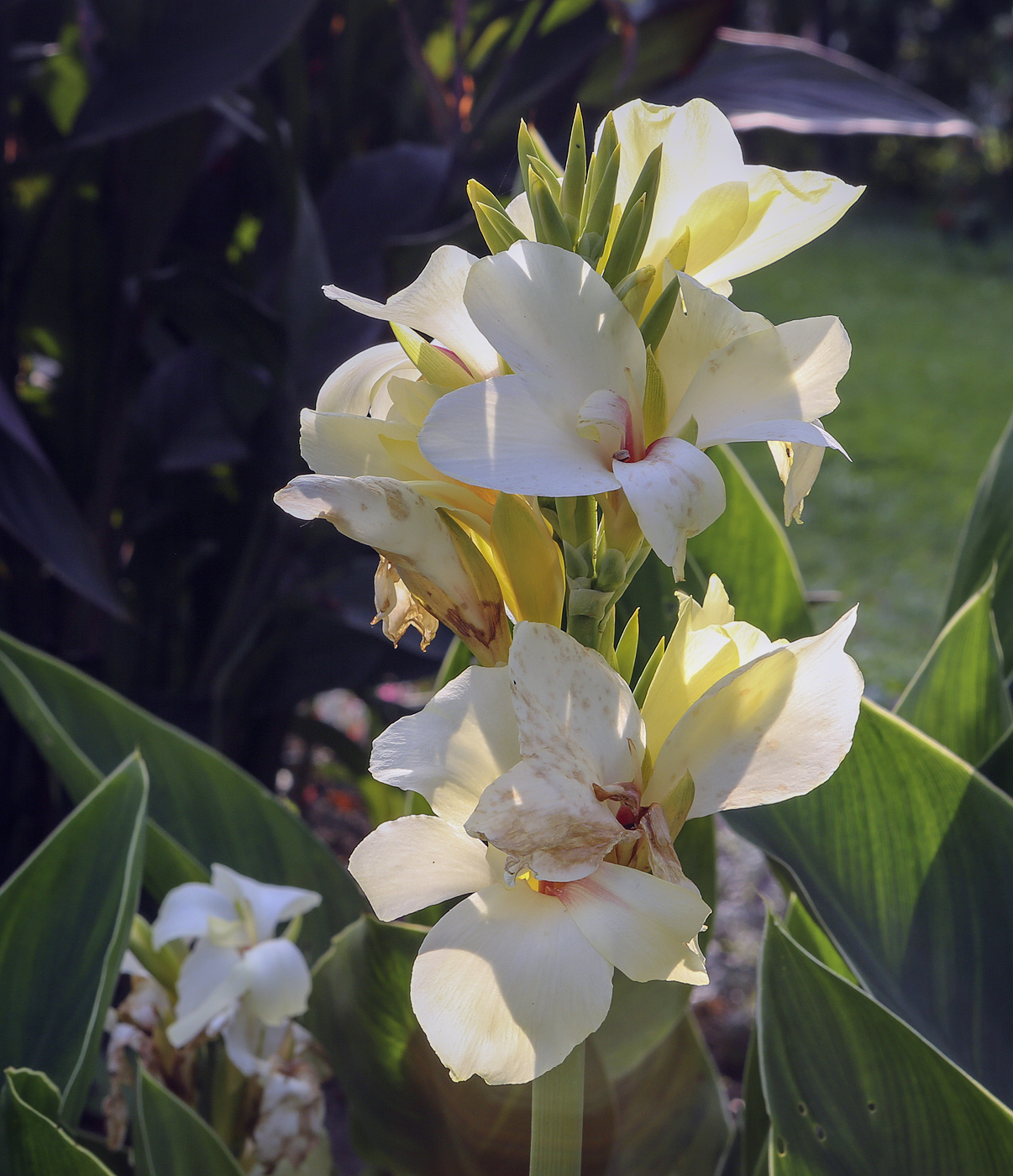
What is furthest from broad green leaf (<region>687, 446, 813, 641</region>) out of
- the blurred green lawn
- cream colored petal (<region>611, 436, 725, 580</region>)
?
cream colored petal (<region>611, 436, 725, 580</region>)

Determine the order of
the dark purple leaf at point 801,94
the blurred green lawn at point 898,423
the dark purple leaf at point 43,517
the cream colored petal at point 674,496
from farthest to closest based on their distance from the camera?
the blurred green lawn at point 898,423
the dark purple leaf at point 801,94
the dark purple leaf at point 43,517
the cream colored petal at point 674,496

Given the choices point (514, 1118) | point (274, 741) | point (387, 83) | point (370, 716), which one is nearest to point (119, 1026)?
point (514, 1118)

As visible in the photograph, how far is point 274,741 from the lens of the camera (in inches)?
50.6

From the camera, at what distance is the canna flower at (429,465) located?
0.33 meters

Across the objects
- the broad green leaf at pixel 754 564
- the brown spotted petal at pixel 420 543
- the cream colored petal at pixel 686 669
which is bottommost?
the broad green leaf at pixel 754 564

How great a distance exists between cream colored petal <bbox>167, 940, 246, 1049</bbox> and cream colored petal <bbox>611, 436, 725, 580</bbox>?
424 millimetres

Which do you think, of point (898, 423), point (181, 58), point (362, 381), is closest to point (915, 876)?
point (362, 381)

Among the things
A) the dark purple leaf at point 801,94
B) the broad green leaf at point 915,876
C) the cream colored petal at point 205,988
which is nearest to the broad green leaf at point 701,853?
the broad green leaf at point 915,876

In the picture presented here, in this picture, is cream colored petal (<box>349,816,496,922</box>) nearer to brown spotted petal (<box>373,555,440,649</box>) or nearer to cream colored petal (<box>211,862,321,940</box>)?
brown spotted petal (<box>373,555,440,649</box>)

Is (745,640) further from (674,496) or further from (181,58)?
(181,58)

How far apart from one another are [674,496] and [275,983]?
43 centimetres

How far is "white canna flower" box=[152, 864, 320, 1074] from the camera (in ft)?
1.91

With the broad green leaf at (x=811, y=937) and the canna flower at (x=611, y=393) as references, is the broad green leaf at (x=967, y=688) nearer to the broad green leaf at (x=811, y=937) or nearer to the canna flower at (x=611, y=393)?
the broad green leaf at (x=811, y=937)

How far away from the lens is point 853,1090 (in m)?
0.47
